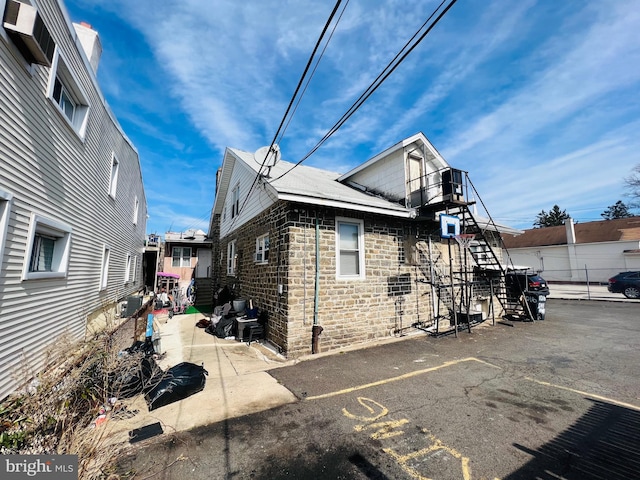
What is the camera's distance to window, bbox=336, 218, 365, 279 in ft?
24.2

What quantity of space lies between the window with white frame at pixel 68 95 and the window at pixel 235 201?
5.81m

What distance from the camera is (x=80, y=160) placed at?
6762 millimetres

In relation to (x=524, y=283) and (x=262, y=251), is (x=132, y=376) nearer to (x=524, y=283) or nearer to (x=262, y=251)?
(x=262, y=251)

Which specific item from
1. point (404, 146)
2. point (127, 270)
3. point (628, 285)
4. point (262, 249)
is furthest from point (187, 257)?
point (628, 285)

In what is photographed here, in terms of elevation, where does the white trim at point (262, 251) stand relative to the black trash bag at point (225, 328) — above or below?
above

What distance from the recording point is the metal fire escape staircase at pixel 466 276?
28.2 feet

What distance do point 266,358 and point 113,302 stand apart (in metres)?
8.21

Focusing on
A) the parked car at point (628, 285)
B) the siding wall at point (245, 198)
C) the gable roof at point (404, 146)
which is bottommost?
the parked car at point (628, 285)

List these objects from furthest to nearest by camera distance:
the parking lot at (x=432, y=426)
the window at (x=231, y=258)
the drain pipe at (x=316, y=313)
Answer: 1. the window at (x=231, y=258)
2. the drain pipe at (x=316, y=313)
3. the parking lot at (x=432, y=426)

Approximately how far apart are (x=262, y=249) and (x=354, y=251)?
9.96 feet

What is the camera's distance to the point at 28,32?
3865 millimetres

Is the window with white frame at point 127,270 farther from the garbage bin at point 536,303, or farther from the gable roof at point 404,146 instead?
the garbage bin at point 536,303

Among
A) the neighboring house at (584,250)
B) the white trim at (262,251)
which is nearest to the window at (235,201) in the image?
the white trim at (262,251)

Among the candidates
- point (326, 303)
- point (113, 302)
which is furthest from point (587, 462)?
point (113, 302)
